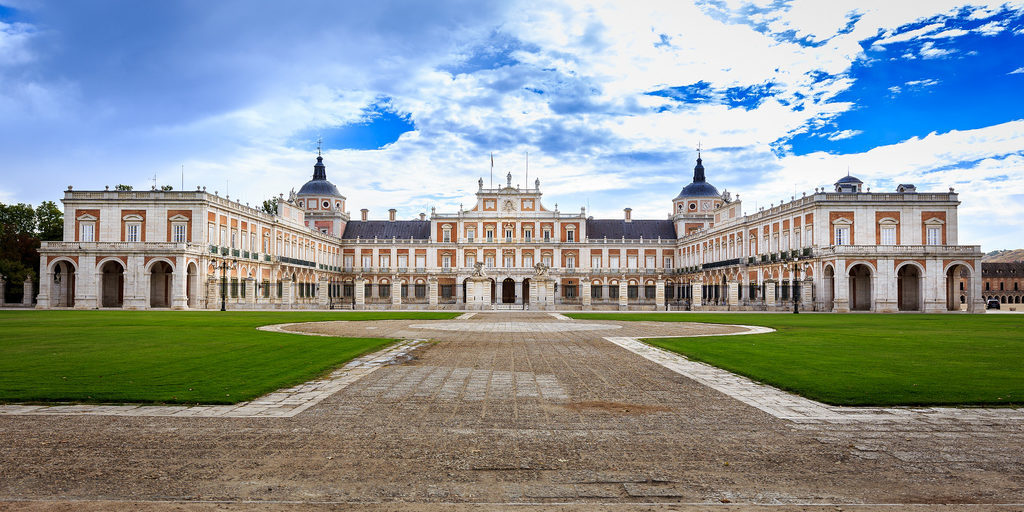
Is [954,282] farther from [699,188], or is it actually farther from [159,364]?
[159,364]

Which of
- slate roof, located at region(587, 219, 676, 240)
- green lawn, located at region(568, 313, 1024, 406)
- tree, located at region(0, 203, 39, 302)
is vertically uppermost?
slate roof, located at region(587, 219, 676, 240)

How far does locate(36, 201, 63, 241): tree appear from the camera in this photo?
193 ft

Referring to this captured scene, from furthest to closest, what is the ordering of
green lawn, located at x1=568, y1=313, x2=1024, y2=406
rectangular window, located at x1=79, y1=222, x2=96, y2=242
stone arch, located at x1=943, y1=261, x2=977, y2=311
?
rectangular window, located at x1=79, y1=222, x2=96, y2=242 < stone arch, located at x1=943, y1=261, x2=977, y2=311 < green lawn, located at x1=568, y1=313, x2=1024, y2=406

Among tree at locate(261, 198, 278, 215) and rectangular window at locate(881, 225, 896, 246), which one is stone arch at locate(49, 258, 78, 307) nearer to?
tree at locate(261, 198, 278, 215)

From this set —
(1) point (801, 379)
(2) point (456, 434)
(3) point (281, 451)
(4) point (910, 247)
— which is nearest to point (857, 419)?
(1) point (801, 379)

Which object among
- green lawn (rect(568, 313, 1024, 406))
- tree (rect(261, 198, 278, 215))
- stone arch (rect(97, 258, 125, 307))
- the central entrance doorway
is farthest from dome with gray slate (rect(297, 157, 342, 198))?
green lawn (rect(568, 313, 1024, 406))

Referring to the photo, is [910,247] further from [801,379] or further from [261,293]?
[261,293]

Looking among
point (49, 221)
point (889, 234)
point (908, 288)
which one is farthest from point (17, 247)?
point (908, 288)

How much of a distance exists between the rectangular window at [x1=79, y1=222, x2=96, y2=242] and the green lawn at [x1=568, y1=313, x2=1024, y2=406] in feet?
143

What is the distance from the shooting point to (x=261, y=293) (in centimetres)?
5419

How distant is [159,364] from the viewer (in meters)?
11.4

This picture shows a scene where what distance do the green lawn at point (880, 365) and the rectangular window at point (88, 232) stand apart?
4373cm

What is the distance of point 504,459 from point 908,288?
51.6 metres

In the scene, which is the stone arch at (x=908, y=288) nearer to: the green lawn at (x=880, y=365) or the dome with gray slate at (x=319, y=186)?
the green lawn at (x=880, y=365)
